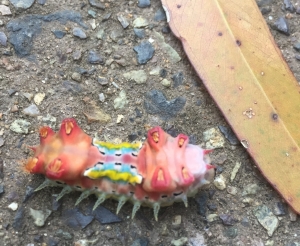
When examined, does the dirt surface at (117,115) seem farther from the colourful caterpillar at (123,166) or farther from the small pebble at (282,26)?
the colourful caterpillar at (123,166)

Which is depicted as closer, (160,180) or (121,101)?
(160,180)

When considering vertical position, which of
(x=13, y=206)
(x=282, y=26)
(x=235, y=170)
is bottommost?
(x=13, y=206)

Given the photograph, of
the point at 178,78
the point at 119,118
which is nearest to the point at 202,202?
the point at 119,118

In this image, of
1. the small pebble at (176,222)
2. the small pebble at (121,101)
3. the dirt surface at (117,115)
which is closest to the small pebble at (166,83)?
the dirt surface at (117,115)

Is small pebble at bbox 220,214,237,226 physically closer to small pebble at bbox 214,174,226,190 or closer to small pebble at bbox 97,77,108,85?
small pebble at bbox 214,174,226,190

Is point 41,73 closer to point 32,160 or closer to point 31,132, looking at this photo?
point 31,132

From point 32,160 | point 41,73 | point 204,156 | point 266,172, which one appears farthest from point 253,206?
point 41,73

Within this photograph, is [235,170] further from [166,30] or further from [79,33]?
[79,33]

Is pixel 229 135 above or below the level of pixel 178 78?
below
